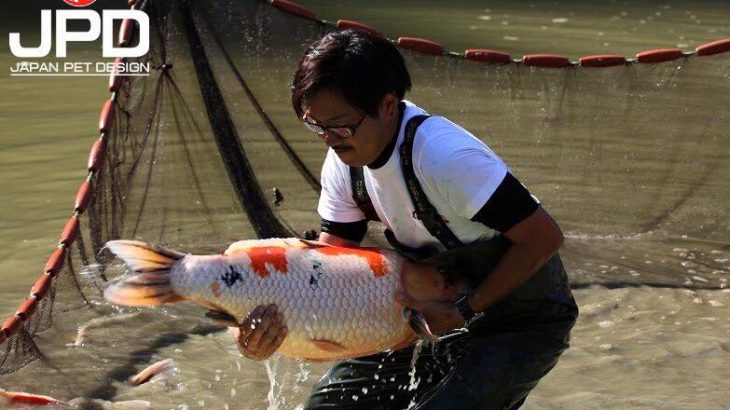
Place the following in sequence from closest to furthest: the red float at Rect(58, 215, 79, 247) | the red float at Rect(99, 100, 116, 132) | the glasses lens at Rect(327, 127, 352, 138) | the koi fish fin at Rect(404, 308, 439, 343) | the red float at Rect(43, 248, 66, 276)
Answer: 1. the glasses lens at Rect(327, 127, 352, 138)
2. the koi fish fin at Rect(404, 308, 439, 343)
3. the red float at Rect(43, 248, 66, 276)
4. the red float at Rect(58, 215, 79, 247)
5. the red float at Rect(99, 100, 116, 132)

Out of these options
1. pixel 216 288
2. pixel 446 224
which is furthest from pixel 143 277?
pixel 446 224

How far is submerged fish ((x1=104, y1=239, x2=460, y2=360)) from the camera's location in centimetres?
322

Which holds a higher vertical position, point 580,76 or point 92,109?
point 580,76

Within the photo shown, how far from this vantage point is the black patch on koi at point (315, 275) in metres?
3.35

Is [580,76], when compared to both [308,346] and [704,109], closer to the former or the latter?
[704,109]

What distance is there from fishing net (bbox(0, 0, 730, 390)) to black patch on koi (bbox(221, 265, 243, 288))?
261 cm

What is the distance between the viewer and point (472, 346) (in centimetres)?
344

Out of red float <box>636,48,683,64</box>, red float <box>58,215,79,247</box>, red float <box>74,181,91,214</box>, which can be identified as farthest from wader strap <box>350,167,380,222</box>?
red float <box>636,48,683,64</box>

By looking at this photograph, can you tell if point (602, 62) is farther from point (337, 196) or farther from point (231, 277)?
point (231, 277)

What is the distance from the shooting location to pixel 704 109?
6.50 metres

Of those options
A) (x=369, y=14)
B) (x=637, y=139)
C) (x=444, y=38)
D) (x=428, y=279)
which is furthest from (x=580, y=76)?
(x=369, y=14)

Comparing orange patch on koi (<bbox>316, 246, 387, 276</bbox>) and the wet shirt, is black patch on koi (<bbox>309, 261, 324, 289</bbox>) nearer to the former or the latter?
orange patch on koi (<bbox>316, 246, 387, 276</bbox>)

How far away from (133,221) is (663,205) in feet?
9.67

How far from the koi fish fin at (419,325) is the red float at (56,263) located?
200 centimetres
